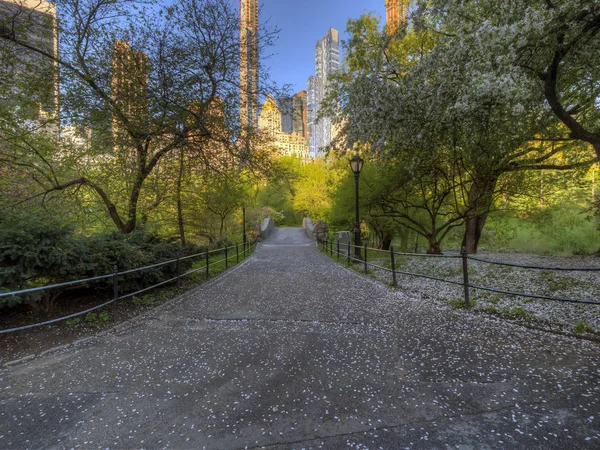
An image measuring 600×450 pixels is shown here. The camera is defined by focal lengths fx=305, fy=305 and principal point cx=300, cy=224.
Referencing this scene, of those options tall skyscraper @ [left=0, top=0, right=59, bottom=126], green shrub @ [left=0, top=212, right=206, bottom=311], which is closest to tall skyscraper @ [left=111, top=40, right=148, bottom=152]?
tall skyscraper @ [left=0, top=0, right=59, bottom=126]

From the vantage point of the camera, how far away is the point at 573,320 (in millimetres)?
4516

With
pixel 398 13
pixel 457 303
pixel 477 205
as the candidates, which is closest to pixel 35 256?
pixel 457 303

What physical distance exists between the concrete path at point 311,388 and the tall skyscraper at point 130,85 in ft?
14.9

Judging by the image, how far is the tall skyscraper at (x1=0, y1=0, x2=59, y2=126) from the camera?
5957 millimetres

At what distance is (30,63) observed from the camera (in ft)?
21.1

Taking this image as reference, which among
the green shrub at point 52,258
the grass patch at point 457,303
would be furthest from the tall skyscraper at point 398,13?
the green shrub at point 52,258

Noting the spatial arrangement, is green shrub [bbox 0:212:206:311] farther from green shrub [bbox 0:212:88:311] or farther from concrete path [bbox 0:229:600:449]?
concrete path [bbox 0:229:600:449]

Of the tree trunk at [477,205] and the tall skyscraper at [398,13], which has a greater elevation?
the tall skyscraper at [398,13]

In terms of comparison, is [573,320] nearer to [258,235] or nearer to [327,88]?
[327,88]

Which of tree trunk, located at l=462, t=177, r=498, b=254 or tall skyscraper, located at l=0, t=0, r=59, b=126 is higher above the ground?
tall skyscraper, located at l=0, t=0, r=59, b=126

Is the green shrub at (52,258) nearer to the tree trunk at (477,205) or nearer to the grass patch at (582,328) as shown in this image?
the grass patch at (582,328)

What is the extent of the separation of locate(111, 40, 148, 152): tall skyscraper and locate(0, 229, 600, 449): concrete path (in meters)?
4.54

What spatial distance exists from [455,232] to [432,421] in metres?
22.3

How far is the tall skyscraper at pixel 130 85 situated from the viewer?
666cm
